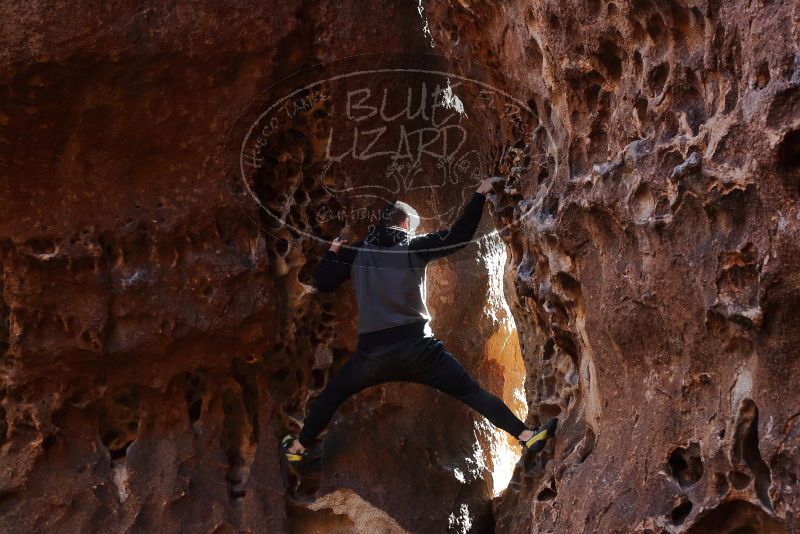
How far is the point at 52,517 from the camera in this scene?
13.8ft

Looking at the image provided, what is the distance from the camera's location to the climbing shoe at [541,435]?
3.83 meters

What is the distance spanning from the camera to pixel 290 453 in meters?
4.30

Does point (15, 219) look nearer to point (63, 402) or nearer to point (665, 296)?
point (63, 402)

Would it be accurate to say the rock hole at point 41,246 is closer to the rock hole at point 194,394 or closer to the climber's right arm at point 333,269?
the rock hole at point 194,394

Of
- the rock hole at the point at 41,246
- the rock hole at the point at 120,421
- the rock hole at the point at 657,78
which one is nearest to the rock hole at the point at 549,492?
the rock hole at the point at 657,78

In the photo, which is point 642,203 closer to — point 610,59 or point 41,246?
point 610,59

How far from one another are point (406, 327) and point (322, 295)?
764 millimetres

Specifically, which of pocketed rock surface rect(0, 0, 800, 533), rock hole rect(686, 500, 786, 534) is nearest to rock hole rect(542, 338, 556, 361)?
pocketed rock surface rect(0, 0, 800, 533)

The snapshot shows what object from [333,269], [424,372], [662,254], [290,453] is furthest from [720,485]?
[290,453]

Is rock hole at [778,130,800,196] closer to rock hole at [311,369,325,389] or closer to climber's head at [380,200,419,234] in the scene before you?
climber's head at [380,200,419,234]

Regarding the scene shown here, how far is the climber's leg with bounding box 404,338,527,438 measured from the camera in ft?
12.8

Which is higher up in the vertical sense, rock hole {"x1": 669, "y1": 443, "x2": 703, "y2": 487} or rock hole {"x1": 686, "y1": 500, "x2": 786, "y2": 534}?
rock hole {"x1": 669, "y1": 443, "x2": 703, "y2": 487}

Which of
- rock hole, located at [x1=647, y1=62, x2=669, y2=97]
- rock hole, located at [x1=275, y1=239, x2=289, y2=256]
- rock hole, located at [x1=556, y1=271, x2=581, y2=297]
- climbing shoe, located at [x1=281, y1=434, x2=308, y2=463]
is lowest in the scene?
climbing shoe, located at [x1=281, y1=434, x2=308, y2=463]

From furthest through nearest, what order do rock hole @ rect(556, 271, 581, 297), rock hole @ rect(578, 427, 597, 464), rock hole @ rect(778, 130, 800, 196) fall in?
1. rock hole @ rect(556, 271, 581, 297)
2. rock hole @ rect(578, 427, 597, 464)
3. rock hole @ rect(778, 130, 800, 196)
